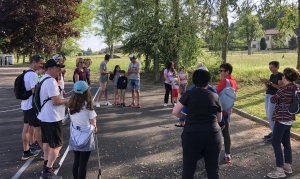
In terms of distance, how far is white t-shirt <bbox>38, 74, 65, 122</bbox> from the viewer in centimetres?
426

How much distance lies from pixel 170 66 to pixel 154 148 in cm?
473

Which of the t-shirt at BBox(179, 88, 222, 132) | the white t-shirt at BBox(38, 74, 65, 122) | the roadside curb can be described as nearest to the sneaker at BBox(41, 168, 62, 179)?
the white t-shirt at BBox(38, 74, 65, 122)

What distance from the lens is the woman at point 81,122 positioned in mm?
3945

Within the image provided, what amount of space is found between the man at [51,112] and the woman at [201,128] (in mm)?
1965

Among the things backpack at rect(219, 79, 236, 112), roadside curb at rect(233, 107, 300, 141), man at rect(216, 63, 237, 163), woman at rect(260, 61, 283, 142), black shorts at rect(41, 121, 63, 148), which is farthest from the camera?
roadside curb at rect(233, 107, 300, 141)

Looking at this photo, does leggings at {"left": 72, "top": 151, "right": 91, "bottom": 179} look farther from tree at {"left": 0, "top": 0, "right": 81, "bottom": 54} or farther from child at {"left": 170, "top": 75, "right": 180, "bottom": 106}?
tree at {"left": 0, "top": 0, "right": 81, "bottom": 54}

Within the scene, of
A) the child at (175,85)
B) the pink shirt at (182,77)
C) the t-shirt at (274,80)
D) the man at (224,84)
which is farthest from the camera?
the pink shirt at (182,77)

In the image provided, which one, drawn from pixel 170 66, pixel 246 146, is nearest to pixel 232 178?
pixel 246 146

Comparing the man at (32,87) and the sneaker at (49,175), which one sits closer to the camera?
the sneaker at (49,175)

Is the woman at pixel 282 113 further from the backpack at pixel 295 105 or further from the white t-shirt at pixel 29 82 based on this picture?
the white t-shirt at pixel 29 82

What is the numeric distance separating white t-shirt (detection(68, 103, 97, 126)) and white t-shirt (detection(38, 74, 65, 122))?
53 cm

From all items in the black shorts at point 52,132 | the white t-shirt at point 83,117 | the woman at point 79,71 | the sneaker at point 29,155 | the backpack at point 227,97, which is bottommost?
the sneaker at point 29,155

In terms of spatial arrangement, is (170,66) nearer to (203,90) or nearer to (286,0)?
(286,0)

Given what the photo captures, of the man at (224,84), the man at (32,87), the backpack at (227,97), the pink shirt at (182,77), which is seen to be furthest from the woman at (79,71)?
the backpack at (227,97)
